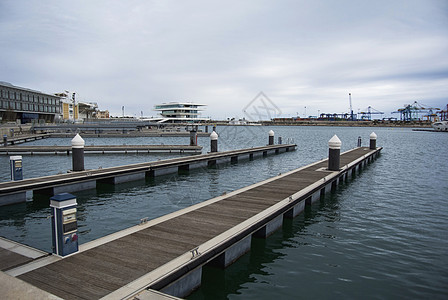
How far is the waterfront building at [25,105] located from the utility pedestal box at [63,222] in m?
79.8

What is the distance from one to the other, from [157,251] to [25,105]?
94.7m

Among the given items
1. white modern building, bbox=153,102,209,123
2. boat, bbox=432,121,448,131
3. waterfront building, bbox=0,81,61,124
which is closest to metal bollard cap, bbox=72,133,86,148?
waterfront building, bbox=0,81,61,124

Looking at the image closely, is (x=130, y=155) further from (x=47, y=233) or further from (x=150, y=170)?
(x=47, y=233)

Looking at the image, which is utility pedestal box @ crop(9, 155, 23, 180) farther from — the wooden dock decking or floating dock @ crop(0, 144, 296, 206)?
the wooden dock decking

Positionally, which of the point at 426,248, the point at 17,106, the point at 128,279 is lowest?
the point at 426,248

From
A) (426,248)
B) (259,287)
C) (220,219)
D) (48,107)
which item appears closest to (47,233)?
(220,219)

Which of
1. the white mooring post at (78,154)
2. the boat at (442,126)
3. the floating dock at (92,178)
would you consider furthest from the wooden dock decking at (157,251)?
the boat at (442,126)

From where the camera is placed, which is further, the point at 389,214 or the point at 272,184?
the point at 272,184

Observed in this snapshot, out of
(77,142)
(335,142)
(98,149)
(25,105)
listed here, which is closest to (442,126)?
(335,142)

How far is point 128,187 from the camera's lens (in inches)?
816

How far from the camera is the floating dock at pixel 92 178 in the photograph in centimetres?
1609

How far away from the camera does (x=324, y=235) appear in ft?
40.9

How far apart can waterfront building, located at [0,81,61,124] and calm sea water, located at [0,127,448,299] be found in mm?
67101

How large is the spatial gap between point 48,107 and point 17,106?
15.9 metres
